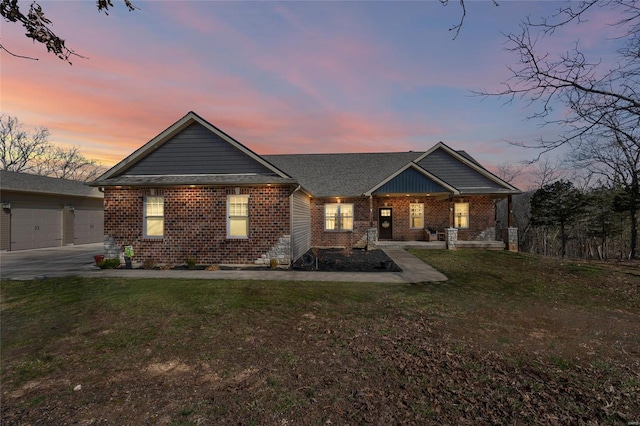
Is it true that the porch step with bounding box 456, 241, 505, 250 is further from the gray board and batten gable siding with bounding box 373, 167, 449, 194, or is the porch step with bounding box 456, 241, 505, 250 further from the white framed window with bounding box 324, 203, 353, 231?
the white framed window with bounding box 324, 203, 353, 231

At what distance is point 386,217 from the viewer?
Answer: 2081cm

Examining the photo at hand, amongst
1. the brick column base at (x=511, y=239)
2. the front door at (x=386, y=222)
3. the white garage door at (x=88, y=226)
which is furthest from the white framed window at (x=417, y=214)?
the white garage door at (x=88, y=226)

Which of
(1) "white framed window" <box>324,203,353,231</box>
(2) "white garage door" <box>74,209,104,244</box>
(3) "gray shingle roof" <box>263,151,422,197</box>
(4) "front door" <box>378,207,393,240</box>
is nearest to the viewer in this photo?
(1) "white framed window" <box>324,203,353,231</box>

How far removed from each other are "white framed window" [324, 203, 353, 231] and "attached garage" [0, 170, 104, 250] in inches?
566

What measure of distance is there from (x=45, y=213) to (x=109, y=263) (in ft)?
43.2

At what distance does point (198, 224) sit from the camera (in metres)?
13.0

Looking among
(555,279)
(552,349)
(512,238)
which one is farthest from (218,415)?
(512,238)

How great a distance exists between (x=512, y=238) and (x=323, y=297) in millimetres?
16270

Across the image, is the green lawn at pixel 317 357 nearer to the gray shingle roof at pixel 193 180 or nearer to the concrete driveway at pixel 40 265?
the concrete driveway at pixel 40 265

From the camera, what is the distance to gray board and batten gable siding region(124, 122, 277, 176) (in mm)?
13314

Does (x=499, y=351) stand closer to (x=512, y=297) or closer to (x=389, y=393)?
(x=389, y=393)

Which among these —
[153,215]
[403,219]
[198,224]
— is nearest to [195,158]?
[198,224]

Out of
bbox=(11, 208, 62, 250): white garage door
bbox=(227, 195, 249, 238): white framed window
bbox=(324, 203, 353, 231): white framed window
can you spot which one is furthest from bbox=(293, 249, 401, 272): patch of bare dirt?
bbox=(11, 208, 62, 250): white garage door

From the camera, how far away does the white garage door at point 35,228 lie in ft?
61.1
